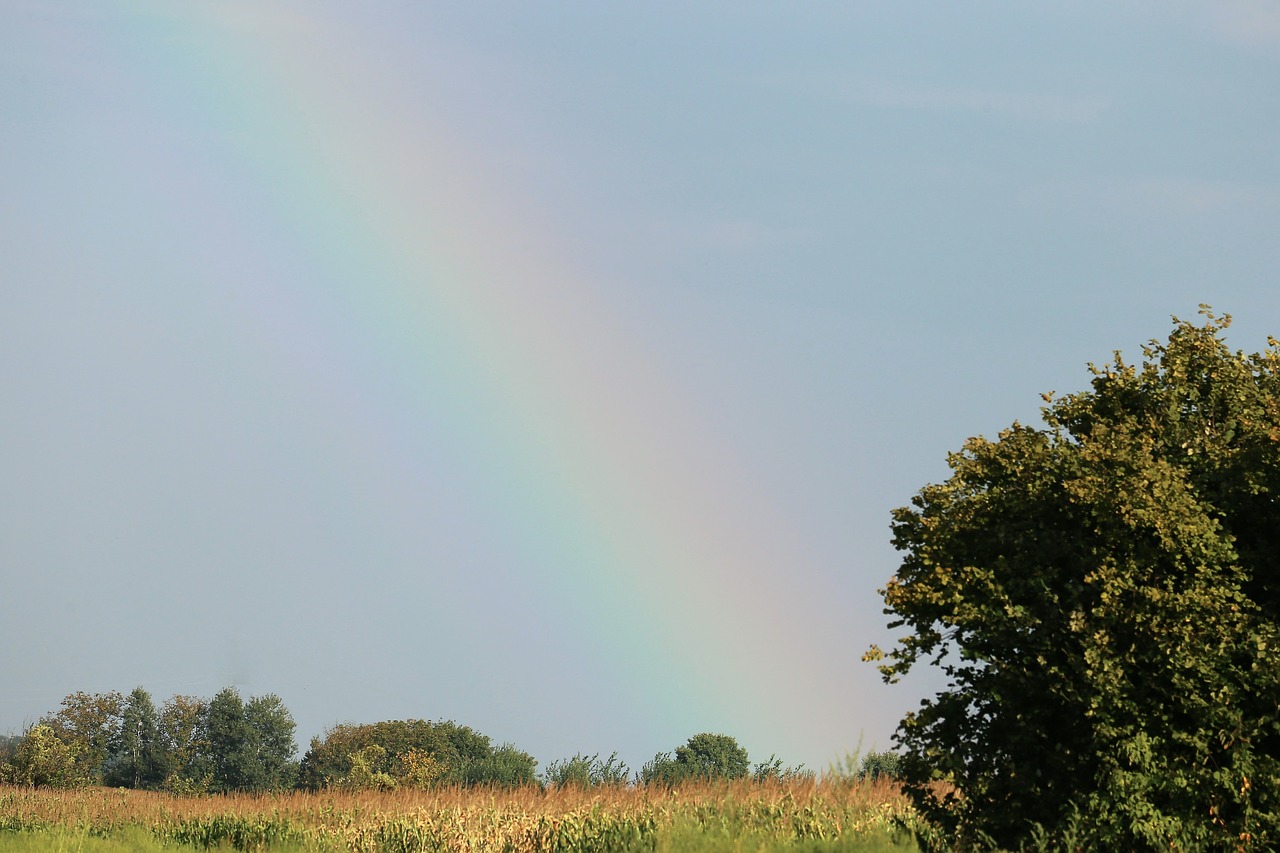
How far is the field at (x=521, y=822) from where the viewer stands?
68.5 ft

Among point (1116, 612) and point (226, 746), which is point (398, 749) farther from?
point (1116, 612)

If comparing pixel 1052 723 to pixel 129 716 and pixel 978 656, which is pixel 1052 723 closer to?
pixel 978 656

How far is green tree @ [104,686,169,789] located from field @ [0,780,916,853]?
83839mm

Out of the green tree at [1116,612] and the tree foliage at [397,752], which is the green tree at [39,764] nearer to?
the tree foliage at [397,752]

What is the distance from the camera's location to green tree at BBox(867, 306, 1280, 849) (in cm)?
1969

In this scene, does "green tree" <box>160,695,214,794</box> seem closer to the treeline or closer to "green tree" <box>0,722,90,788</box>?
the treeline

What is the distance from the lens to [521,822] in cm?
2823

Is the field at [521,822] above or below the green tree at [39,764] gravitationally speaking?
below

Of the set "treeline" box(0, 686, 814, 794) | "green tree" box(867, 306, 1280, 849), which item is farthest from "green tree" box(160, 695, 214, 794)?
"green tree" box(867, 306, 1280, 849)

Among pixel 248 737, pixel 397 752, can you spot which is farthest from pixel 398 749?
pixel 248 737

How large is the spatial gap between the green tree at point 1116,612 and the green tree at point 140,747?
11423 cm

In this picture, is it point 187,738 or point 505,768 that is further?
point 187,738

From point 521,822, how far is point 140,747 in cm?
10796

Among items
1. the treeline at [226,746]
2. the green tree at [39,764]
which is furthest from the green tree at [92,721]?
the green tree at [39,764]
